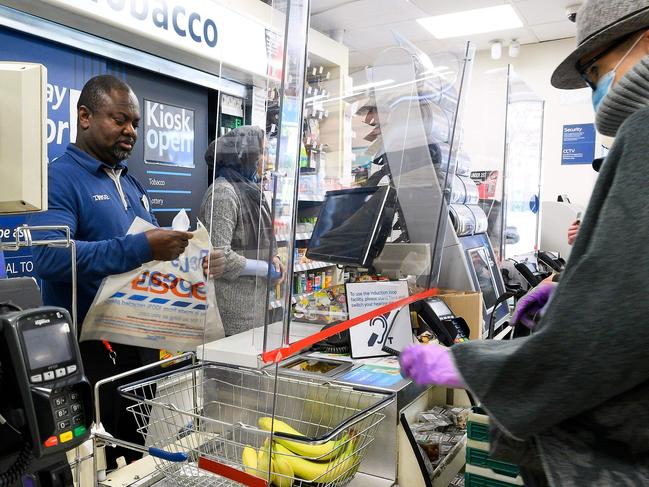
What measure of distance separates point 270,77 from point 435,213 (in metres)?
1.20

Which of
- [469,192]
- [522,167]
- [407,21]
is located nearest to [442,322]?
[469,192]

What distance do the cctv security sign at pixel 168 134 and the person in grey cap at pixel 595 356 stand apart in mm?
3552

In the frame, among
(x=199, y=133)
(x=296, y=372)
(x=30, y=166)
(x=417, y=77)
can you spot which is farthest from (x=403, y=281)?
(x=199, y=133)

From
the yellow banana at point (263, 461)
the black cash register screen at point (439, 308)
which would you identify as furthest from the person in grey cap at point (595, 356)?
the black cash register screen at point (439, 308)

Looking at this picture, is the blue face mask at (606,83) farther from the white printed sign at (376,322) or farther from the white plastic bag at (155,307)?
the white plastic bag at (155,307)

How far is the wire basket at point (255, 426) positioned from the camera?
1.16 metres

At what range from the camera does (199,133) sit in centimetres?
442

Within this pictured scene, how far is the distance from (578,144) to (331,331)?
6.33 metres

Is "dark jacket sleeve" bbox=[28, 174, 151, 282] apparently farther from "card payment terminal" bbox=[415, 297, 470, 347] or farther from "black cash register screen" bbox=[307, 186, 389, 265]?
"card payment terminal" bbox=[415, 297, 470, 347]

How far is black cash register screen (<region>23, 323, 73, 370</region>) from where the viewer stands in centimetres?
87

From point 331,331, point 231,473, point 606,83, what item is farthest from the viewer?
point 331,331

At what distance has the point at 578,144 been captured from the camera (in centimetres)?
686

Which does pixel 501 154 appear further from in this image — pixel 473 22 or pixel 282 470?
pixel 282 470

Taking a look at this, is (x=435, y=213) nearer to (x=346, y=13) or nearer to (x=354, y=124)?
(x=354, y=124)
